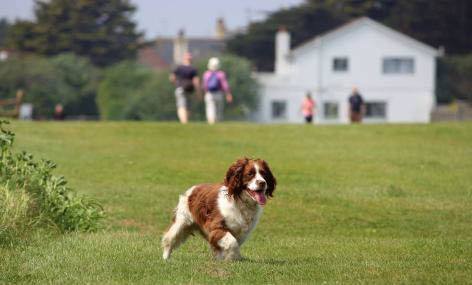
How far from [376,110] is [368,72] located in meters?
3.42

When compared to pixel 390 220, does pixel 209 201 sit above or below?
above

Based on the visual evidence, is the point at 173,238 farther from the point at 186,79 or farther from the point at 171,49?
the point at 171,49

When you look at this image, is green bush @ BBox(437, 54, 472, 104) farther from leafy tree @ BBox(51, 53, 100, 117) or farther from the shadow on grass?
the shadow on grass

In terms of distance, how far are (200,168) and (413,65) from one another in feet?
198

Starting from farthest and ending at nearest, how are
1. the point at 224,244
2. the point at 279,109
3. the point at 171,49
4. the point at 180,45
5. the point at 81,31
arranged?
the point at 171,49
the point at 180,45
the point at 81,31
the point at 279,109
the point at 224,244

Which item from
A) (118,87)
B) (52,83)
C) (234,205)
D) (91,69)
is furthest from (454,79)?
(234,205)

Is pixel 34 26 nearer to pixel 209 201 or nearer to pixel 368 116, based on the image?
pixel 368 116

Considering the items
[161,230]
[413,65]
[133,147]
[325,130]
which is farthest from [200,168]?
[413,65]

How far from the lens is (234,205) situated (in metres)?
11.7

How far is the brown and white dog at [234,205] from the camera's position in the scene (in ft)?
37.9

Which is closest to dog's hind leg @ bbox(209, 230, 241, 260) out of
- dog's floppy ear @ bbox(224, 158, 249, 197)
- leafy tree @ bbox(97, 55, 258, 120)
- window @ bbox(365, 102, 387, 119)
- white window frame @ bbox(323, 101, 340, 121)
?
dog's floppy ear @ bbox(224, 158, 249, 197)

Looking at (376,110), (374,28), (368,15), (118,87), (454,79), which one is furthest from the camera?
(368,15)

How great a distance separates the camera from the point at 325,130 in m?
31.6

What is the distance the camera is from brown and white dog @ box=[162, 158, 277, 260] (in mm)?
11539
